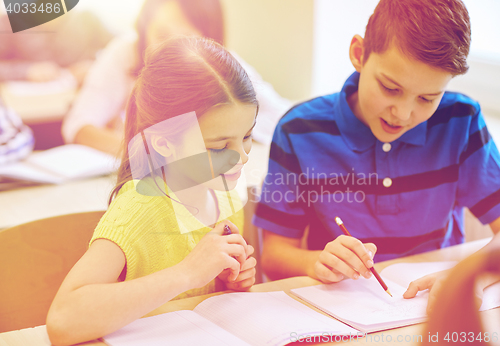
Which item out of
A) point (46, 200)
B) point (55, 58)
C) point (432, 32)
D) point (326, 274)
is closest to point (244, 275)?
point (326, 274)

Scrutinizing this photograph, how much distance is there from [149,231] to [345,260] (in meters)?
0.28

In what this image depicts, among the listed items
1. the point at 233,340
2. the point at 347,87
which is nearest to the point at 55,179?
the point at 347,87

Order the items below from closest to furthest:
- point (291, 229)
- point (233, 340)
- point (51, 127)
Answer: point (233, 340) < point (291, 229) < point (51, 127)

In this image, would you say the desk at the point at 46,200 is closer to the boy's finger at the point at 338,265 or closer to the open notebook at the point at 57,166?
the open notebook at the point at 57,166

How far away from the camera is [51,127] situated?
5.97 ft

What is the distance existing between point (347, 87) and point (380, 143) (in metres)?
0.13

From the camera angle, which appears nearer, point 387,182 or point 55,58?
point 387,182

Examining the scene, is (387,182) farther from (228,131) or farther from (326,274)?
(228,131)

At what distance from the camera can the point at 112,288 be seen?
1.77 feet

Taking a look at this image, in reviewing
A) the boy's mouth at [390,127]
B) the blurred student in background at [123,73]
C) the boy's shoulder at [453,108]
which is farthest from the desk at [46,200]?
the boy's shoulder at [453,108]

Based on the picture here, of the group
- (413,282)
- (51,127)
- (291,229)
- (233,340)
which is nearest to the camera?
(233,340)

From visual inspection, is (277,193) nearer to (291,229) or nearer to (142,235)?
(291,229)

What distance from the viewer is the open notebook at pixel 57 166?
1320 millimetres

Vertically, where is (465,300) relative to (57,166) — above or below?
above
